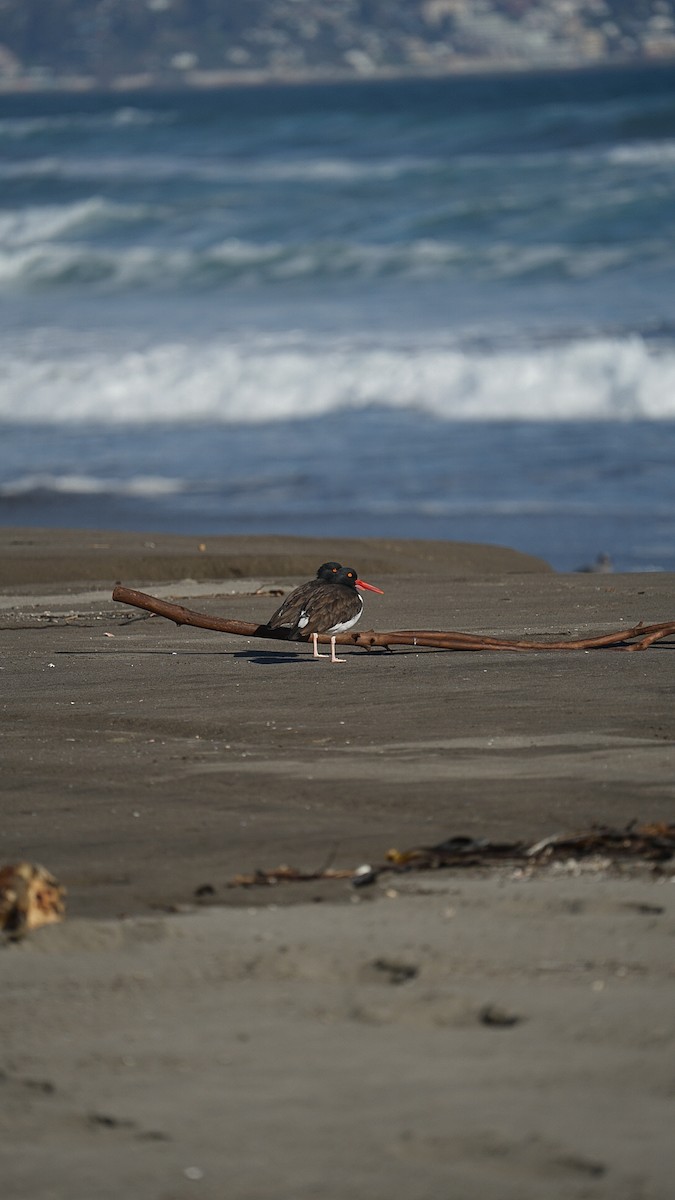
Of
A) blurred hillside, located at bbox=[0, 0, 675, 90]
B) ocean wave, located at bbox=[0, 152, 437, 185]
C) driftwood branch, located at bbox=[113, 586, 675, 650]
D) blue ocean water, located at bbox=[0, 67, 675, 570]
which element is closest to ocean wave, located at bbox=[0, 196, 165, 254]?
blue ocean water, located at bbox=[0, 67, 675, 570]

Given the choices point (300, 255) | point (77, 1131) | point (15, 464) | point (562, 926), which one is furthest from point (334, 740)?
point (300, 255)

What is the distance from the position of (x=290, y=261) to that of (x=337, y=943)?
24478 mm

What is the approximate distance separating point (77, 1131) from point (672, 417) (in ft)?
46.5

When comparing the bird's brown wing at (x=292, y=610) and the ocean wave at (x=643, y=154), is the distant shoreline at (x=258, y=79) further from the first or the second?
the bird's brown wing at (x=292, y=610)

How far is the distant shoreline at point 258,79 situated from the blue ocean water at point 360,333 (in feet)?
139

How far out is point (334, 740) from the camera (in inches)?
184

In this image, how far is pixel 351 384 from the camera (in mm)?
17453

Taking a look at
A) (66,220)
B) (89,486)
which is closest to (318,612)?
(89,486)

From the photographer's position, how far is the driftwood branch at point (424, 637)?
576cm

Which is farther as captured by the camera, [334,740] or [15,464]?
[15,464]

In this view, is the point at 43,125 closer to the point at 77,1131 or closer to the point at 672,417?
the point at 672,417

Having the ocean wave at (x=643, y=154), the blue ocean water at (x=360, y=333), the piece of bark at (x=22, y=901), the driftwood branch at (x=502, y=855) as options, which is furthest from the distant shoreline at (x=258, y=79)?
the piece of bark at (x=22, y=901)

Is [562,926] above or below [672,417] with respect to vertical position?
below

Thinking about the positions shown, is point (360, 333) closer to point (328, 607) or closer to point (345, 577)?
point (345, 577)
